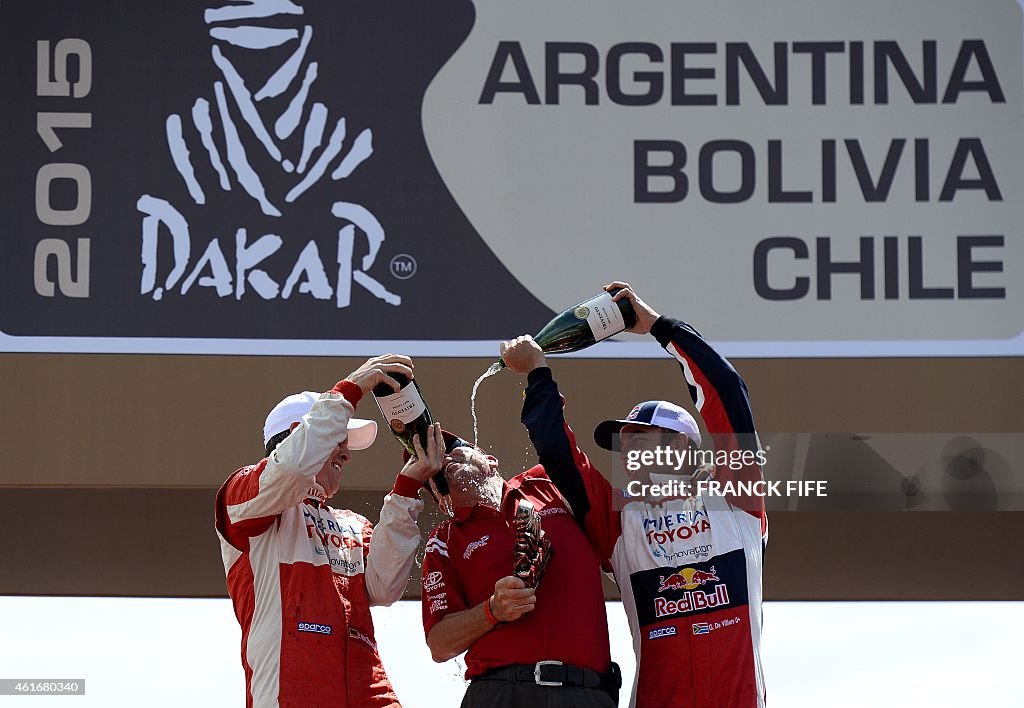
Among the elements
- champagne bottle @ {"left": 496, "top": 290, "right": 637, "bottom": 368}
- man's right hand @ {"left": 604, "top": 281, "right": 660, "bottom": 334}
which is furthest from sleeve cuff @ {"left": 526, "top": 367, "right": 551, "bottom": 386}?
man's right hand @ {"left": 604, "top": 281, "right": 660, "bottom": 334}

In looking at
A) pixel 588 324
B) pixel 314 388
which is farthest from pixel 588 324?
pixel 314 388

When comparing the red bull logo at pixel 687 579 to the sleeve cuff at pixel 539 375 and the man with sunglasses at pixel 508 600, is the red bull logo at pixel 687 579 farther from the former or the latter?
the sleeve cuff at pixel 539 375

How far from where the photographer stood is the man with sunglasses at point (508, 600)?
3.31 meters

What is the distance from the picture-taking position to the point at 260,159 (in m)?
5.04

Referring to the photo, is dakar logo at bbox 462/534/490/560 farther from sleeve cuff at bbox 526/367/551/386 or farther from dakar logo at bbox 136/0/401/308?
dakar logo at bbox 136/0/401/308

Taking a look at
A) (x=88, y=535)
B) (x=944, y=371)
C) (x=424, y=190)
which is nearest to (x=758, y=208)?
(x=944, y=371)

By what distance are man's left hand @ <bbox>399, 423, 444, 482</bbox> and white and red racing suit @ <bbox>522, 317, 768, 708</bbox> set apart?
23 centimetres

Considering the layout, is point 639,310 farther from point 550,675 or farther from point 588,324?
point 550,675

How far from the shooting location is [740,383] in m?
3.55

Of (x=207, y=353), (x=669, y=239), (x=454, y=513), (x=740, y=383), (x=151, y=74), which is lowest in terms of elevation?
(x=454, y=513)

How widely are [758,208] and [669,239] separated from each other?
1.08 ft

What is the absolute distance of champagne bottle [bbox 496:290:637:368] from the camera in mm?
3746

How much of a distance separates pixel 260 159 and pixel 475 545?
2.02 metres

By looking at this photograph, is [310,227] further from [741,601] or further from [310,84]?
[741,601]
